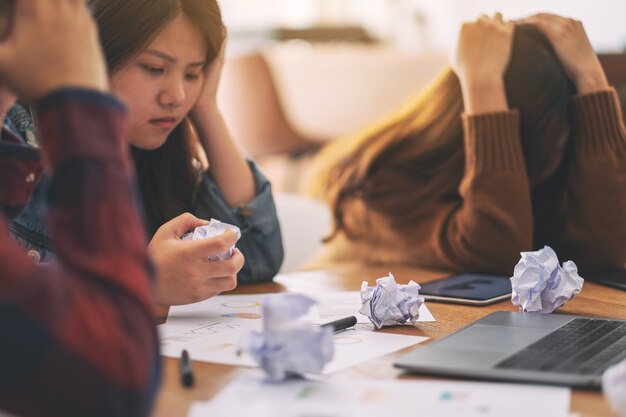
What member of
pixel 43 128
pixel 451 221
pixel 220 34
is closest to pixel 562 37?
pixel 451 221

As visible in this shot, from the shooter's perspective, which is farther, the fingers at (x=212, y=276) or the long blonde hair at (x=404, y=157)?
the long blonde hair at (x=404, y=157)

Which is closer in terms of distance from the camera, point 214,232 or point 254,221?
point 214,232

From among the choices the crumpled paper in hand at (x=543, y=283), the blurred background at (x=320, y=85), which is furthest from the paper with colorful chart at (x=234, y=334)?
the blurred background at (x=320, y=85)

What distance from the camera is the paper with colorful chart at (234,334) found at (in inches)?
33.1

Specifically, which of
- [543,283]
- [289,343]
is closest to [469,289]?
[543,283]

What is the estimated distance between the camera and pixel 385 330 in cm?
96

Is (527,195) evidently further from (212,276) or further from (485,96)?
(212,276)

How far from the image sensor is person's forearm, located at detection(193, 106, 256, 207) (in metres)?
1.49

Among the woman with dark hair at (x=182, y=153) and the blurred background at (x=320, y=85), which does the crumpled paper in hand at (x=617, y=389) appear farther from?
the blurred background at (x=320, y=85)

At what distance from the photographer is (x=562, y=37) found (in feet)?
4.96

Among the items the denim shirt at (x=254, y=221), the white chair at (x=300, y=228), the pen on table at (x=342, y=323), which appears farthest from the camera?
the white chair at (x=300, y=228)

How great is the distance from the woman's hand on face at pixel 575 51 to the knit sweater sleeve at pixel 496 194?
0.13 meters

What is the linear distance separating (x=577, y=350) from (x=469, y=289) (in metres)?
0.42

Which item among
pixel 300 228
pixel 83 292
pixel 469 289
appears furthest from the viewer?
pixel 300 228
